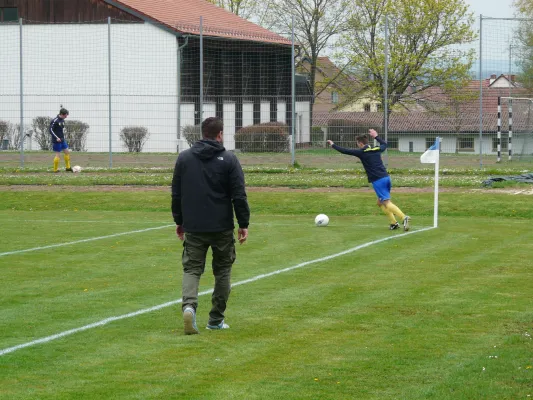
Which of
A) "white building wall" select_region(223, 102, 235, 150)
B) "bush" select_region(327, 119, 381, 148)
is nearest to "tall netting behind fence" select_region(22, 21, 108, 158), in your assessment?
"white building wall" select_region(223, 102, 235, 150)

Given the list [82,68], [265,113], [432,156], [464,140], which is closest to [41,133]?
[82,68]

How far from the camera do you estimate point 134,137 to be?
109 feet

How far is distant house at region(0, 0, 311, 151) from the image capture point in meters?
33.2

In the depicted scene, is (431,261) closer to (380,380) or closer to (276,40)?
(380,380)

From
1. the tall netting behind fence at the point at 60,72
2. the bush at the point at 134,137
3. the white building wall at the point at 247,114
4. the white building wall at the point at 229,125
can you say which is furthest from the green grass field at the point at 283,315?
the tall netting behind fence at the point at 60,72

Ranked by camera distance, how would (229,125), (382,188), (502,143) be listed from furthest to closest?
(229,125), (502,143), (382,188)

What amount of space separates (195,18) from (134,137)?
56.3 ft

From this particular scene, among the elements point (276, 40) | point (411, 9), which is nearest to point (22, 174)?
point (276, 40)

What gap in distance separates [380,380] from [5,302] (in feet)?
16.3

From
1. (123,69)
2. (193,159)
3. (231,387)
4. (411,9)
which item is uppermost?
(411,9)

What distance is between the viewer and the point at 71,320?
31.8ft

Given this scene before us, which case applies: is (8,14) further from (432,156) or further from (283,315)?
(283,315)

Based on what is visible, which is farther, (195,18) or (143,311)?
(195,18)

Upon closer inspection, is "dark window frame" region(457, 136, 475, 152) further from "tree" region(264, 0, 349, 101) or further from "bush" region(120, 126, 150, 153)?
"tree" region(264, 0, 349, 101)
